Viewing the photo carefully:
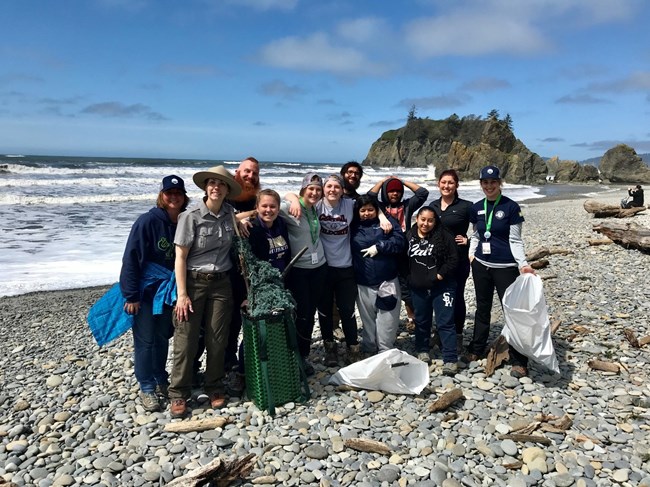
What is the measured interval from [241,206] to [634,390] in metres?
4.02

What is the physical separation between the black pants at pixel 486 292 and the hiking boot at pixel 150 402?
3.20m

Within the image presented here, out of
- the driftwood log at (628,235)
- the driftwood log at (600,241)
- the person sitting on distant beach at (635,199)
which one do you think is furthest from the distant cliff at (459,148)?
the driftwood log at (628,235)

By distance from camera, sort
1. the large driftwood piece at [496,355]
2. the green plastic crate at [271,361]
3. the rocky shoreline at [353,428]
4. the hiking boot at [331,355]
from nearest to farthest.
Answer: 1. the rocky shoreline at [353,428]
2. the green plastic crate at [271,361]
3. the large driftwood piece at [496,355]
4. the hiking boot at [331,355]

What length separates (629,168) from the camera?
168ft

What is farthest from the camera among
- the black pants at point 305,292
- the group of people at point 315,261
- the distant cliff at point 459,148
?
the distant cliff at point 459,148

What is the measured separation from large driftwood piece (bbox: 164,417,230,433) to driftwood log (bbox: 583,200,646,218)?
15419 mm

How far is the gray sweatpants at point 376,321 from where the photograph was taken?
4.83 m

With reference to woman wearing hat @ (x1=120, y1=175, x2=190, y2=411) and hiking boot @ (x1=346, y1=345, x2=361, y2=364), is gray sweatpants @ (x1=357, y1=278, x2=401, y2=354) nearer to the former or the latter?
hiking boot @ (x1=346, y1=345, x2=361, y2=364)

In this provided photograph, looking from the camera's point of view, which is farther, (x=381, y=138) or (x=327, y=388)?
(x=381, y=138)

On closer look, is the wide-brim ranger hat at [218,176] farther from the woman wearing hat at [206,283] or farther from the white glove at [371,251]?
the white glove at [371,251]

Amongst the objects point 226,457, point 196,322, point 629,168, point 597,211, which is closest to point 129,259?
point 196,322

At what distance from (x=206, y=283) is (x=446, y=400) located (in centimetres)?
229

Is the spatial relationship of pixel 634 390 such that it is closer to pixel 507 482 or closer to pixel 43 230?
pixel 507 482

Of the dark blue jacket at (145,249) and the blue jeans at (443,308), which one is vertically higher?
the dark blue jacket at (145,249)
